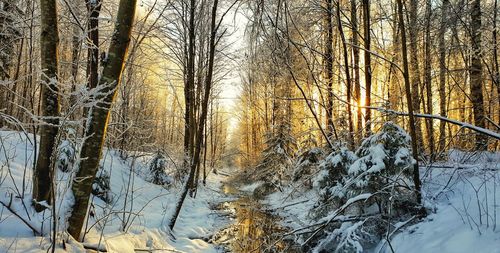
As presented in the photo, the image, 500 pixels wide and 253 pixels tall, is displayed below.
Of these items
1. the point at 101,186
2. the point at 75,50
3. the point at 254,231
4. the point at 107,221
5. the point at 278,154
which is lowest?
the point at 254,231

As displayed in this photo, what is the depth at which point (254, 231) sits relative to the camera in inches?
352

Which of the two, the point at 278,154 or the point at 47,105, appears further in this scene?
the point at 278,154

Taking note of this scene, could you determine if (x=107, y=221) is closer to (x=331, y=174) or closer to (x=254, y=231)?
(x=331, y=174)

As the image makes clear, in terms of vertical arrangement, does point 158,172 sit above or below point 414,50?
below

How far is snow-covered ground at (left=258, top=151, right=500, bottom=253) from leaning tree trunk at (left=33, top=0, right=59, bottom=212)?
4.03 metres

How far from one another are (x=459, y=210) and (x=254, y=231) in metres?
5.49

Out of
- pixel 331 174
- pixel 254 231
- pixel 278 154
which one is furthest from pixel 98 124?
pixel 278 154

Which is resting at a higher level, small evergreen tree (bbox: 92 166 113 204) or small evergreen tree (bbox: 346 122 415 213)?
small evergreen tree (bbox: 346 122 415 213)

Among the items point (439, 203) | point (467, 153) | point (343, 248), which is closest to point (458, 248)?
point (439, 203)

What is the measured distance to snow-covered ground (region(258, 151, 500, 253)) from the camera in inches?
143

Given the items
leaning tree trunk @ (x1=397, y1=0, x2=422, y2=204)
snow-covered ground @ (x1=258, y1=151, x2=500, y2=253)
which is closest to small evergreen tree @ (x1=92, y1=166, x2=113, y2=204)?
snow-covered ground @ (x1=258, y1=151, x2=500, y2=253)

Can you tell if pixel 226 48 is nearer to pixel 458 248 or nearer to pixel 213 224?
pixel 213 224

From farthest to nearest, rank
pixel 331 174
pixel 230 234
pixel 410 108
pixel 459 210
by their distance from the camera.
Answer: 1. pixel 230 234
2. pixel 331 174
3. pixel 410 108
4. pixel 459 210

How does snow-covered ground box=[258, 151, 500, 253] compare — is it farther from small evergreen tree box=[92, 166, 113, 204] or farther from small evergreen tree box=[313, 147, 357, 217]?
small evergreen tree box=[92, 166, 113, 204]
